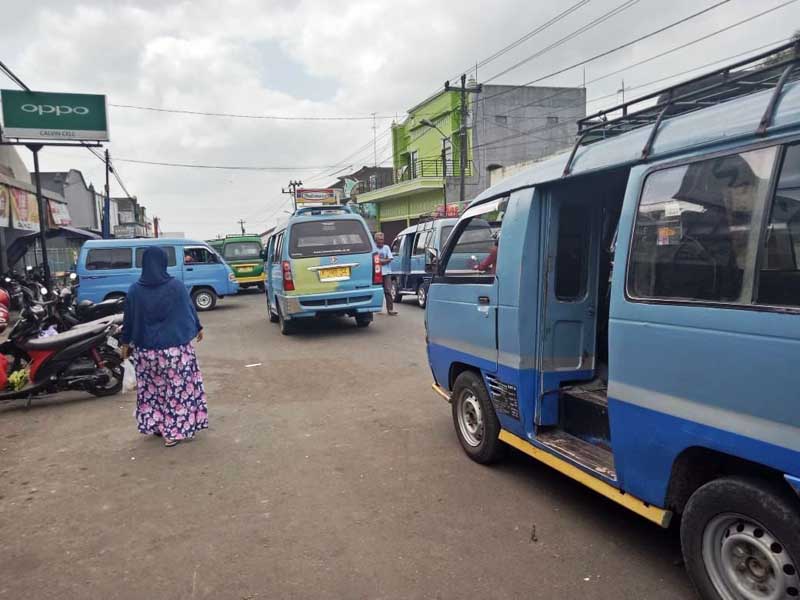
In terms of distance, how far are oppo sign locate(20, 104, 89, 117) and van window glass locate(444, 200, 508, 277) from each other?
54.3 ft

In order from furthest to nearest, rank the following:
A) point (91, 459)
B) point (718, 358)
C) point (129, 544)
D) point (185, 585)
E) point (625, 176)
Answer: point (91, 459), point (625, 176), point (129, 544), point (185, 585), point (718, 358)

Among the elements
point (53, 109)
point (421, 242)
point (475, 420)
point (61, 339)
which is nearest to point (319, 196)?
point (53, 109)

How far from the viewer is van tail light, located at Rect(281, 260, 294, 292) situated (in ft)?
32.9

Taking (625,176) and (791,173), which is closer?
(791,173)

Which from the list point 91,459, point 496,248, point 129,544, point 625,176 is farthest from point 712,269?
point 91,459

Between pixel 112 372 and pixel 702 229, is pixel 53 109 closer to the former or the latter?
pixel 112 372

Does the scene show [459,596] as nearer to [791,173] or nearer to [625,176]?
[791,173]

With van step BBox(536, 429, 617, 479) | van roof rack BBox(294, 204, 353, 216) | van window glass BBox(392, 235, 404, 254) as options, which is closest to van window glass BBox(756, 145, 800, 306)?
van step BBox(536, 429, 617, 479)

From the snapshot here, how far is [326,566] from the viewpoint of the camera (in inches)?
120

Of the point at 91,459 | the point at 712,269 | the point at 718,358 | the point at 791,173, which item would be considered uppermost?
the point at 791,173

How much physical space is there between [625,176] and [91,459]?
4808 millimetres

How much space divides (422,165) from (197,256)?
65.4 ft

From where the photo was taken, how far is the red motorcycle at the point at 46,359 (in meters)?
6.41

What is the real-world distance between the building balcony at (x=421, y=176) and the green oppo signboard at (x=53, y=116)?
16553 millimetres
